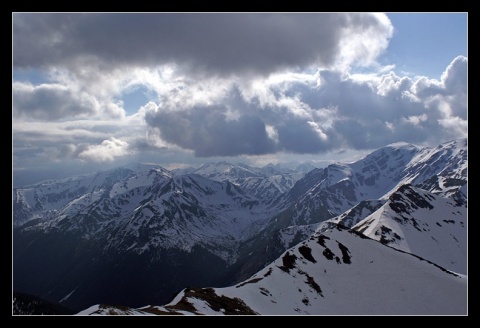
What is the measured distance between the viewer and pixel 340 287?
130m

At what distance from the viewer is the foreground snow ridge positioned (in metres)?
99.0

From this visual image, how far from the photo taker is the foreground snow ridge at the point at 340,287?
325 ft

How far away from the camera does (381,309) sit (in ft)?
391
